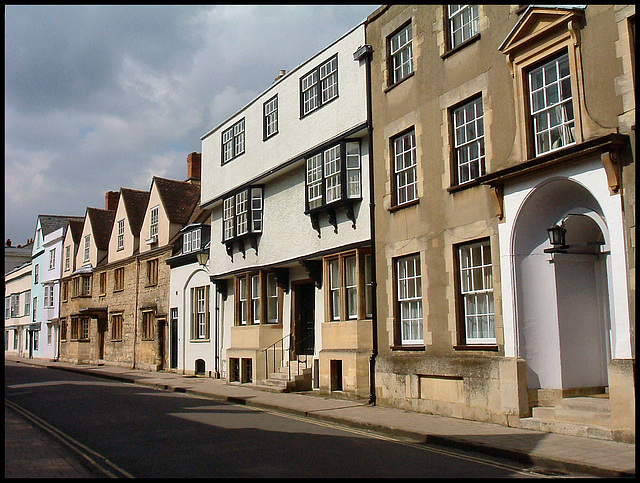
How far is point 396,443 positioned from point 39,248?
5238 centimetres

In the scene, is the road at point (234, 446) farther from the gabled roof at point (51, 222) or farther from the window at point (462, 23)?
the gabled roof at point (51, 222)

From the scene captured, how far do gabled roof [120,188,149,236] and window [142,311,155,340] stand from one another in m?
5.72

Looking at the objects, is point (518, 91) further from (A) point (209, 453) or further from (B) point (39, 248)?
(B) point (39, 248)

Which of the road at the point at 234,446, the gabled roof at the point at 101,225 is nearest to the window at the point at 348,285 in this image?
the road at the point at 234,446

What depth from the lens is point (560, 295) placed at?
42.1 feet

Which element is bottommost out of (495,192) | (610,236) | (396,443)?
(396,443)

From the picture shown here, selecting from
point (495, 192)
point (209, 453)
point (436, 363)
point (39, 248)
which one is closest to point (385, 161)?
point (495, 192)

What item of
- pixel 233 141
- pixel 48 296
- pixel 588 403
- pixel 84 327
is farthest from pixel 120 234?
pixel 588 403

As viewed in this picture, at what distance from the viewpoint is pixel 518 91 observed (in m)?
13.0

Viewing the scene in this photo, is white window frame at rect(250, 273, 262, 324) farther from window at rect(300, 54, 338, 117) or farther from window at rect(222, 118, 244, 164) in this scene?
window at rect(300, 54, 338, 117)

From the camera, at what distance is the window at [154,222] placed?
36156mm

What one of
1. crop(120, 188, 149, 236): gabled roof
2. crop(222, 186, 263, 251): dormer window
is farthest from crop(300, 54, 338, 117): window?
crop(120, 188, 149, 236): gabled roof

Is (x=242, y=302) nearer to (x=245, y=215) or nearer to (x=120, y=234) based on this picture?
(x=245, y=215)

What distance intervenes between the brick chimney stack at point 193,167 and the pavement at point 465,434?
2166cm
